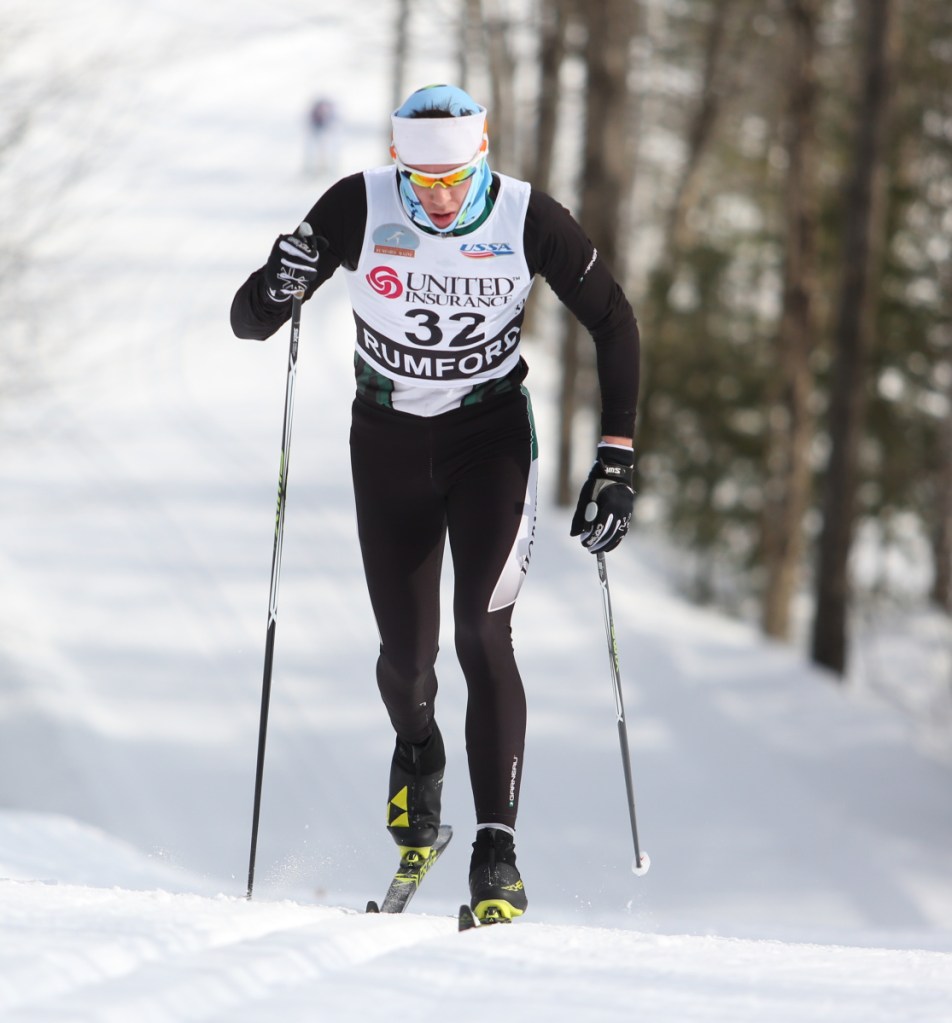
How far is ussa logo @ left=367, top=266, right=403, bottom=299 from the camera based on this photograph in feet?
11.7

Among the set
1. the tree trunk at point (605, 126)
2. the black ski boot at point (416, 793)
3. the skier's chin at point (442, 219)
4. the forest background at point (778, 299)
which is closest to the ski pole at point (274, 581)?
the black ski boot at point (416, 793)

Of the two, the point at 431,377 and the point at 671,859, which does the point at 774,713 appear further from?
the point at 431,377

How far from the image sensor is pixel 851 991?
2.79 metres

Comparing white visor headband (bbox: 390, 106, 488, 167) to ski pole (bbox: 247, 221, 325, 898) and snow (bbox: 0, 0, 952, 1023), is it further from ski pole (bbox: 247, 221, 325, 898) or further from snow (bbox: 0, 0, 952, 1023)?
snow (bbox: 0, 0, 952, 1023)

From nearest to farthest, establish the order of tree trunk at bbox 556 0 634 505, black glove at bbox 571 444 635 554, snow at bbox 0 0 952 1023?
snow at bbox 0 0 952 1023, black glove at bbox 571 444 635 554, tree trunk at bbox 556 0 634 505

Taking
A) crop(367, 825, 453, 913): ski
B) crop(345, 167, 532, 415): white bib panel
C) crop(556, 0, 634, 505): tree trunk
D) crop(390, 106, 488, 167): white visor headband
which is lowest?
crop(367, 825, 453, 913): ski

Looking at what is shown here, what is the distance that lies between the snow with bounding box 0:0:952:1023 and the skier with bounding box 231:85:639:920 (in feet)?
2.29

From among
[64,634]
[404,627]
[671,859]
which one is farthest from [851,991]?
[64,634]

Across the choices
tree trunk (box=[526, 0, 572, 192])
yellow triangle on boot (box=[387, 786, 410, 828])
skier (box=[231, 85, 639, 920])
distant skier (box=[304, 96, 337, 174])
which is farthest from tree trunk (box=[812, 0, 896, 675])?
distant skier (box=[304, 96, 337, 174])

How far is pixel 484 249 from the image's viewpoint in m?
3.53

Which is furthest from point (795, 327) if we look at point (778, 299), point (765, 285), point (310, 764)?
point (765, 285)

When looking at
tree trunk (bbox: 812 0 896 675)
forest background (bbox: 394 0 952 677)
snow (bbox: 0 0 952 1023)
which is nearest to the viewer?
snow (bbox: 0 0 952 1023)

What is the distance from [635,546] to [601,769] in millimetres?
12120

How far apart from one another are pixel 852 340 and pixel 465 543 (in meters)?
8.02
